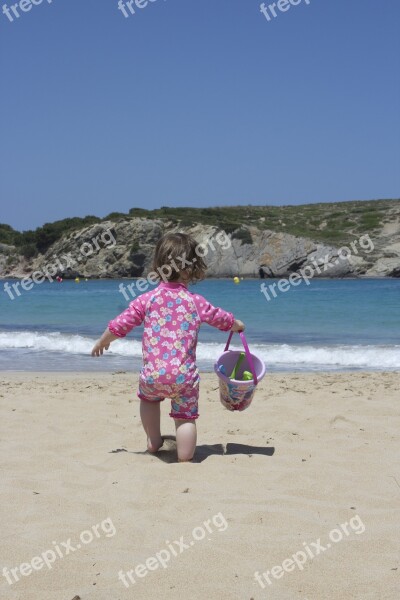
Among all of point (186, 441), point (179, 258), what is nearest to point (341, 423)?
point (186, 441)

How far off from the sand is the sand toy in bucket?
1.13 feet

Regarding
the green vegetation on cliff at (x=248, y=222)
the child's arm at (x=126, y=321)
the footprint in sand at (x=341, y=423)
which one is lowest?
the green vegetation on cliff at (x=248, y=222)

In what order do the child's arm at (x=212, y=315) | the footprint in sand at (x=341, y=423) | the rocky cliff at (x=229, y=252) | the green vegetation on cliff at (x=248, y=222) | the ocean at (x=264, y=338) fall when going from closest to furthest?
1. the child's arm at (x=212, y=315)
2. the footprint in sand at (x=341, y=423)
3. the ocean at (x=264, y=338)
4. the rocky cliff at (x=229, y=252)
5. the green vegetation on cliff at (x=248, y=222)

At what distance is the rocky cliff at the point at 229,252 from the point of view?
163 ft

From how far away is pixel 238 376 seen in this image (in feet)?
15.6

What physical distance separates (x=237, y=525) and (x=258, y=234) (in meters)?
49.8

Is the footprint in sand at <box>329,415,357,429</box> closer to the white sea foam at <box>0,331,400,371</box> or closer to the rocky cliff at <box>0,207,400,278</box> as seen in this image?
the white sea foam at <box>0,331,400,371</box>

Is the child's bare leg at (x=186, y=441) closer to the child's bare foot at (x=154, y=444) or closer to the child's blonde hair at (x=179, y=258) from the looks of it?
the child's bare foot at (x=154, y=444)

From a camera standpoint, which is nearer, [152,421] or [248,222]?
[152,421]

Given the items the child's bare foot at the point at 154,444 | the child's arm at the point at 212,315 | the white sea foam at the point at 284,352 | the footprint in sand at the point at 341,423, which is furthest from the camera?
the white sea foam at the point at 284,352

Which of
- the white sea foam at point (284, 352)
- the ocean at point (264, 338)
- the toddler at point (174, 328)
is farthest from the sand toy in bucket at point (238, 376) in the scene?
the white sea foam at point (284, 352)

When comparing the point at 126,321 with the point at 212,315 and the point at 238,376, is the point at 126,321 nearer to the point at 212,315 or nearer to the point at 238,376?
the point at 212,315

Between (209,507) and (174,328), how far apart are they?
1.24 meters

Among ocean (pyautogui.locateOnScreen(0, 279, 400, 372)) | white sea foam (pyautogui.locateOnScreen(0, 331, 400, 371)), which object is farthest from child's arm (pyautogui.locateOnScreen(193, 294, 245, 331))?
white sea foam (pyautogui.locateOnScreen(0, 331, 400, 371))
